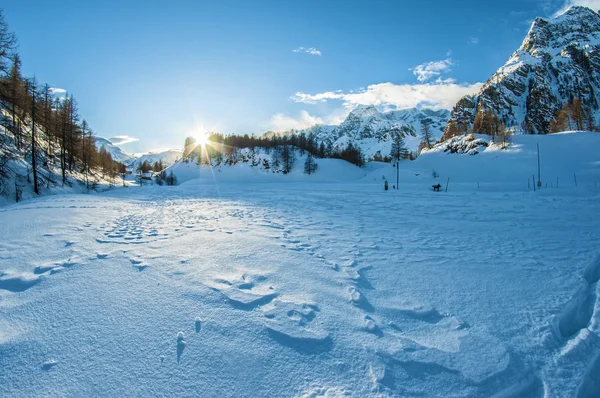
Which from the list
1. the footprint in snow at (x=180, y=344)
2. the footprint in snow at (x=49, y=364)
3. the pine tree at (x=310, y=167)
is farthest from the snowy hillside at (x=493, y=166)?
the footprint in snow at (x=49, y=364)

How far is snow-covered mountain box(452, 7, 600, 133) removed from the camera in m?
110

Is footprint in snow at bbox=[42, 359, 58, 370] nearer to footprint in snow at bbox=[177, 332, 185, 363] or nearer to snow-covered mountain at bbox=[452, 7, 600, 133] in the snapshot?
footprint in snow at bbox=[177, 332, 185, 363]

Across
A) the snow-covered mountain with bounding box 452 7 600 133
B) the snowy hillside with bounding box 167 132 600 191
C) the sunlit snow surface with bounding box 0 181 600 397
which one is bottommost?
the sunlit snow surface with bounding box 0 181 600 397

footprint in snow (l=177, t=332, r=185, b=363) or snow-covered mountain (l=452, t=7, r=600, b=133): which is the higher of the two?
snow-covered mountain (l=452, t=7, r=600, b=133)

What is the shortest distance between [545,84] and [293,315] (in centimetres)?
16251

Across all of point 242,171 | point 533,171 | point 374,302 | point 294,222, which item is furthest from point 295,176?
point 374,302

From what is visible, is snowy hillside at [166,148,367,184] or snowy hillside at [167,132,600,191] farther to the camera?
snowy hillside at [166,148,367,184]

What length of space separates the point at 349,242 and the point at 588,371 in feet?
15.3

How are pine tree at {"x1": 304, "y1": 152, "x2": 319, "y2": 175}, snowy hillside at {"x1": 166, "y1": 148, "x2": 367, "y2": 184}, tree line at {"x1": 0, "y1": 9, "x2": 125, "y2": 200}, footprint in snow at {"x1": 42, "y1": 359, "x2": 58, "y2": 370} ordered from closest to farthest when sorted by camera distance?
footprint in snow at {"x1": 42, "y1": 359, "x2": 58, "y2": 370}
tree line at {"x1": 0, "y1": 9, "x2": 125, "y2": 200}
snowy hillside at {"x1": 166, "y1": 148, "x2": 367, "y2": 184}
pine tree at {"x1": 304, "y1": 152, "x2": 319, "y2": 175}

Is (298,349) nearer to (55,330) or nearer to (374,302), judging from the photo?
(374,302)

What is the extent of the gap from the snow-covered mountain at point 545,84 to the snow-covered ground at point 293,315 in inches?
4477

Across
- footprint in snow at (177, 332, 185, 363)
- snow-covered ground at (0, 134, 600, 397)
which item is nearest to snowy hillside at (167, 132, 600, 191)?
snow-covered ground at (0, 134, 600, 397)

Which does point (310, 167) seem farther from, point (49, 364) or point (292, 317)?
point (49, 364)

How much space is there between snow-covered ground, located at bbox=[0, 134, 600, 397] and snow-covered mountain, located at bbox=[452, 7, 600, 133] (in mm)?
113717
